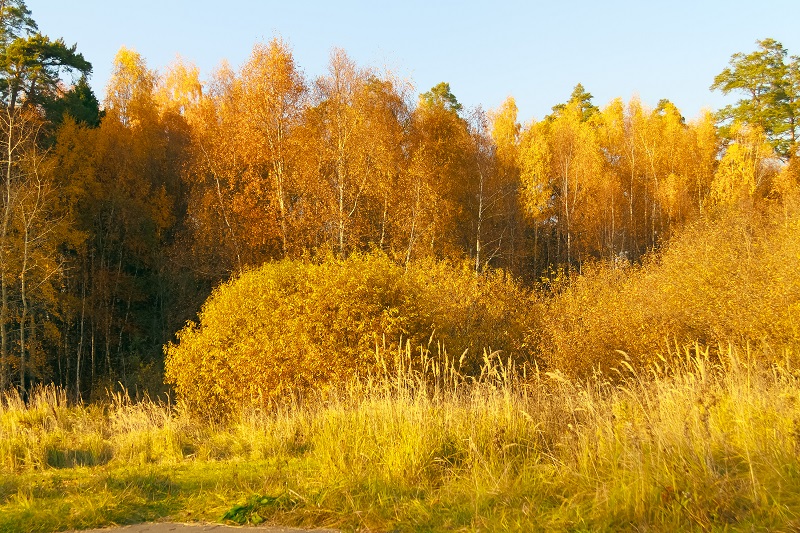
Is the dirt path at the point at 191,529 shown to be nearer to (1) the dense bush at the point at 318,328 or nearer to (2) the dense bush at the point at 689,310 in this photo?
(1) the dense bush at the point at 318,328

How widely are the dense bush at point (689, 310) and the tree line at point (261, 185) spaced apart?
662cm

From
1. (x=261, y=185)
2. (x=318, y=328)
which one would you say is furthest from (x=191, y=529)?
(x=261, y=185)

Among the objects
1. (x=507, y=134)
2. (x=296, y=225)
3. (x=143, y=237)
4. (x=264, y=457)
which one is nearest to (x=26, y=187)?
(x=143, y=237)

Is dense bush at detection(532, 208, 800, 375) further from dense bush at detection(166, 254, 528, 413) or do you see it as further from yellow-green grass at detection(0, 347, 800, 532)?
yellow-green grass at detection(0, 347, 800, 532)

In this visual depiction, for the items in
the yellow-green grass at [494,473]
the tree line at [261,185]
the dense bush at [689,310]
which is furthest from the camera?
the tree line at [261,185]

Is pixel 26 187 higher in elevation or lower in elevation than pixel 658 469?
higher

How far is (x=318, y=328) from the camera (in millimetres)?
15516

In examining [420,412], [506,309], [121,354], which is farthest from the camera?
[121,354]

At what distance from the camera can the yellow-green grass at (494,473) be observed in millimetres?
4895

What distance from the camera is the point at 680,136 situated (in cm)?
4750

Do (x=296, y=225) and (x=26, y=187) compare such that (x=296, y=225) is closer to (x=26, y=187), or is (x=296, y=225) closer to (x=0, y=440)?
(x=26, y=187)

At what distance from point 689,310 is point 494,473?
434 inches

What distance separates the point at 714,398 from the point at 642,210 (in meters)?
44.5

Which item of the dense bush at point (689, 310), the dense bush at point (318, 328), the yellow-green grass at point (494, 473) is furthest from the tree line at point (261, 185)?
the yellow-green grass at point (494, 473)
